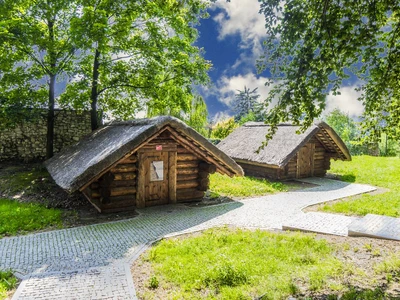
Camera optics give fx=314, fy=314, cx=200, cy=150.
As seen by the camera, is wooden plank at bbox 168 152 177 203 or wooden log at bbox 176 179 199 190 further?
wooden log at bbox 176 179 199 190

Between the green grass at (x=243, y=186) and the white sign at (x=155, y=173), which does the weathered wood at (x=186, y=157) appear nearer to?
the white sign at (x=155, y=173)

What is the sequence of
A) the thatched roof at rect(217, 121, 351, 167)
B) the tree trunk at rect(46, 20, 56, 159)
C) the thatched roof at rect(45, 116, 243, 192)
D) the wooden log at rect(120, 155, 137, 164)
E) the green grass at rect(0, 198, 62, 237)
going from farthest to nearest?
the tree trunk at rect(46, 20, 56, 159), the thatched roof at rect(217, 121, 351, 167), the wooden log at rect(120, 155, 137, 164), the thatched roof at rect(45, 116, 243, 192), the green grass at rect(0, 198, 62, 237)

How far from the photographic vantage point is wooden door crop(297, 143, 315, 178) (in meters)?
17.9

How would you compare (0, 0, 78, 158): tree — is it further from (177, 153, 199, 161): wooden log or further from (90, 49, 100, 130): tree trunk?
(177, 153, 199, 161): wooden log

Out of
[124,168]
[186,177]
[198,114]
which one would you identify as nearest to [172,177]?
[186,177]

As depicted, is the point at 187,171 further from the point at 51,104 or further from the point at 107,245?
the point at 51,104

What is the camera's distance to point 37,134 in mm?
18797

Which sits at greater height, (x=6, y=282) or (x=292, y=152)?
(x=292, y=152)

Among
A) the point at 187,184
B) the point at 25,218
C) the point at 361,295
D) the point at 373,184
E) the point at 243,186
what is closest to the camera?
the point at 361,295

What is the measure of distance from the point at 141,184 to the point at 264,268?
6050 millimetres

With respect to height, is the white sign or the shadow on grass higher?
the white sign

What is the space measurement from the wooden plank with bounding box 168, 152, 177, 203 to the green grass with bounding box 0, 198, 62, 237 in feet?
12.7

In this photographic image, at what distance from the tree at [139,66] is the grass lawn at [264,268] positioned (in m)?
11.3

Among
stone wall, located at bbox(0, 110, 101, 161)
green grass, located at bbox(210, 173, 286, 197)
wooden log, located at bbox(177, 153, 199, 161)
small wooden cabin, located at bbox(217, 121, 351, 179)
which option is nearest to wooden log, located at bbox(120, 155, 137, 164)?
wooden log, located at bbox(177, 153, 199, 161)
